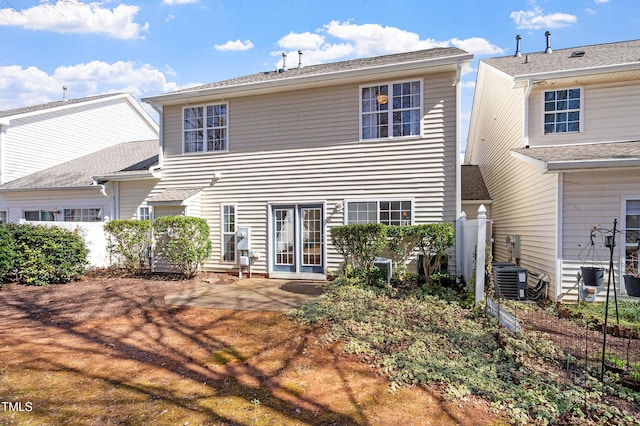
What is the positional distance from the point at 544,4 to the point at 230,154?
33.7 ft

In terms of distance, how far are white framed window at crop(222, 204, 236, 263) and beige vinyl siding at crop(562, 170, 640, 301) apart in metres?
8.31

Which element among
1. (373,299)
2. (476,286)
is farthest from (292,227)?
(476,286)

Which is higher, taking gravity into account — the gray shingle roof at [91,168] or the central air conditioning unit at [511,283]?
the gray shingle roof at [91,168]

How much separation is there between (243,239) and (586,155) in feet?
27.8

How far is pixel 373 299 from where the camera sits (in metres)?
A: 6.86

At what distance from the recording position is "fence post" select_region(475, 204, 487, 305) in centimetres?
604

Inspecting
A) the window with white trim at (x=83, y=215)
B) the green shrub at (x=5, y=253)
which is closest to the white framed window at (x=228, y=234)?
the window with white trim at (x=83, y=215)

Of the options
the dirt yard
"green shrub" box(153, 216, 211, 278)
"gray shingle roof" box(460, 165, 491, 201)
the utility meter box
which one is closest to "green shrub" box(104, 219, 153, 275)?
"green shrub" box(153, 216, 211, 278)

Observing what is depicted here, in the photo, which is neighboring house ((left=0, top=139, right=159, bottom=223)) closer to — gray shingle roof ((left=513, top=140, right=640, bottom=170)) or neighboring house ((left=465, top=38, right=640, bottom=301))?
gray shingle roof ((left=513, top=140, right=640, bottom=170))

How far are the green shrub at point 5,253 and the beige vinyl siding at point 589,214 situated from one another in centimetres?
1303

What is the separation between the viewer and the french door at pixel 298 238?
31.2ft

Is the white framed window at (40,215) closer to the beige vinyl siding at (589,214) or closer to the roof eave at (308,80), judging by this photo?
the roof eave at (308,80)

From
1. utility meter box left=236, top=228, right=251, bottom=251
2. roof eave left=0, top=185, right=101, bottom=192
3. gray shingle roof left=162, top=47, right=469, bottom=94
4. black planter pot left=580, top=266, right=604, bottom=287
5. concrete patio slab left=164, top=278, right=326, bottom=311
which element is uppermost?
gray shingle roof left=162, top=47, right=469, bottom=94

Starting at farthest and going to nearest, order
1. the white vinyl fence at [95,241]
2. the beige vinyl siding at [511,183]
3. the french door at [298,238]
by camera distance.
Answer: the white vinyl fence at [95,241] → the french door at [298,238] → the beige vinyl siding at [511,183]
